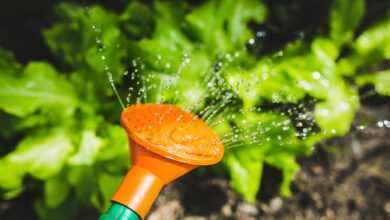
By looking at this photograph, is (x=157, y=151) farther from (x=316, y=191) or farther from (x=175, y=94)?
(x=316, y=191)

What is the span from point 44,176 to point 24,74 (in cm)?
38

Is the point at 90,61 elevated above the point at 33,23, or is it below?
below

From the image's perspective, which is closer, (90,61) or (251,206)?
(90,61)

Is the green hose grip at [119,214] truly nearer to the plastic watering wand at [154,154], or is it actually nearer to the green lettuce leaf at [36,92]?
the plastic watering wand at [154,154]

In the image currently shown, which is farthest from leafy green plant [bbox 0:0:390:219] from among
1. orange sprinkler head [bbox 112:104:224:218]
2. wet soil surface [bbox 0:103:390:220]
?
orange sprinkler head [bbox 112:104:224:218]

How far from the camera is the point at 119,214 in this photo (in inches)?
40.4

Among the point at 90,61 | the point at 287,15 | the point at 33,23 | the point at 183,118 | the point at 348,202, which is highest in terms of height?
the point at 287,15

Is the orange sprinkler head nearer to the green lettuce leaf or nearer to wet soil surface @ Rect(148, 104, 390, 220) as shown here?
the green lettuce leaf

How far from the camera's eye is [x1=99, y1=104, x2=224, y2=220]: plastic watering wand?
1.00 metres

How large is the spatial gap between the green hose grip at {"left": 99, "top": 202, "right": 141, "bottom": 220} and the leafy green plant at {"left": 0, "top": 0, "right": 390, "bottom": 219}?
695mm

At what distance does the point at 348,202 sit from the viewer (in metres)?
2.08

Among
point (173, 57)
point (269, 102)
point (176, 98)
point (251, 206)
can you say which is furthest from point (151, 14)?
point (251, 206)

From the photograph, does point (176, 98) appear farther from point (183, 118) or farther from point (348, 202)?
point (348, 202)

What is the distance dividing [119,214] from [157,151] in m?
0.16
